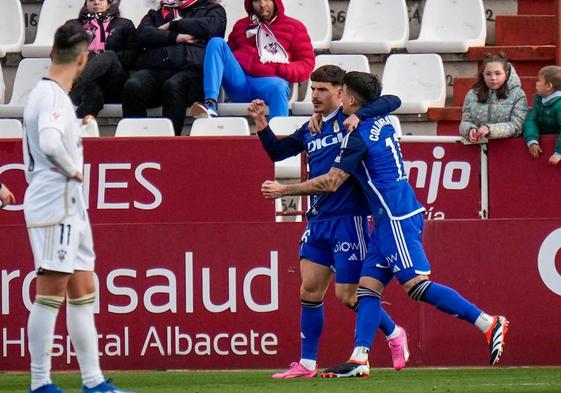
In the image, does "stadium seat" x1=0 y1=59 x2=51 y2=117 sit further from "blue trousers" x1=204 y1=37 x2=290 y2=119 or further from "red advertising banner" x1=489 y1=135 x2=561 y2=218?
"red advertising banner" x1=489 y1=135 x2=561 y2=218

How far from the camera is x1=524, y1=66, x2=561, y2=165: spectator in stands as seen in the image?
35.9 feet

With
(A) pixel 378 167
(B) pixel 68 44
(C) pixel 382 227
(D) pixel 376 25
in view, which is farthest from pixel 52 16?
(B) pixel 68 44

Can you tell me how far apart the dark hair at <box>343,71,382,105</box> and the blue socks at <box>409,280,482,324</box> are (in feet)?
4.07

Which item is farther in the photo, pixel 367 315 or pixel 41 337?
pixel 367 315

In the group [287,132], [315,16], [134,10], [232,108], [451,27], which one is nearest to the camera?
[287,132]

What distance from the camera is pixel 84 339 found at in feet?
23.9

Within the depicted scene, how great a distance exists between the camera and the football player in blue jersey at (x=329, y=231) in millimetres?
9273

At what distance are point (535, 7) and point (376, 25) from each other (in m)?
1.58

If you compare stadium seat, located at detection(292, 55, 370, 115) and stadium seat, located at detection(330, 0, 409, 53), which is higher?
stadium seat, located at detection(330, 0, 409, 53)

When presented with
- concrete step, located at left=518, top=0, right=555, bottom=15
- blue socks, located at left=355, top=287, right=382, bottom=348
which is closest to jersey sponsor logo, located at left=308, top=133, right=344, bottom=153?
blue socks, located at left=355, top=287, right=382, bottom=348

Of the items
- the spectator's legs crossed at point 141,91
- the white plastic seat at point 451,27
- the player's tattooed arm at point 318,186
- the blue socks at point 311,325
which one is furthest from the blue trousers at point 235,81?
the player's tattooed arm at point 318,186

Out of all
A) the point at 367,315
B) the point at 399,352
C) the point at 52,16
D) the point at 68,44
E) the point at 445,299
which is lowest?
the point at 399,352

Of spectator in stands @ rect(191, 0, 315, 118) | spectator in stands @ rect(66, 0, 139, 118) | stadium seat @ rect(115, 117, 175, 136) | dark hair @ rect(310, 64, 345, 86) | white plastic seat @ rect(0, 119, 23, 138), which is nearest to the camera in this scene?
dark hair @ rect(310, 64, 345, 86)

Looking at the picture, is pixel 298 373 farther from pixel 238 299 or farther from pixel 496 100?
pixel 496 100
